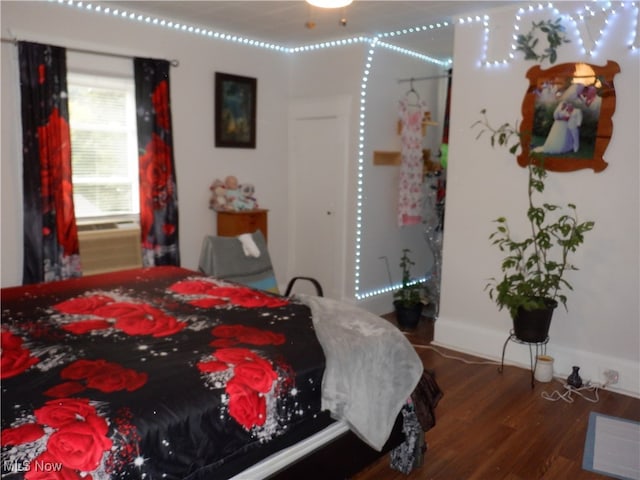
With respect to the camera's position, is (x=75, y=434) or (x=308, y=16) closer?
(x=75, y=434)

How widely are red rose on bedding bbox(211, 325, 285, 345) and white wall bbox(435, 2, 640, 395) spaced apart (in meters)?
2.28

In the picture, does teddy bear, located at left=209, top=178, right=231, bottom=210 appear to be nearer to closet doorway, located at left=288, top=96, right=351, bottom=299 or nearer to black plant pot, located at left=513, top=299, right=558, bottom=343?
closet doorway, located at left=288, top=96, right=351, bottom=299

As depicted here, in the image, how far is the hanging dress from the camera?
518 cm

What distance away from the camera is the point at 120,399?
1.71 meters

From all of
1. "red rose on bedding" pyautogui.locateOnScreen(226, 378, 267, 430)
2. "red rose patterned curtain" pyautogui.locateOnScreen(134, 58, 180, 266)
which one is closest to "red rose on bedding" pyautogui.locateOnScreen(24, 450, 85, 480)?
"red rose on bedding" pyautogui.locateOnScreen(226, 378, 267, 430)

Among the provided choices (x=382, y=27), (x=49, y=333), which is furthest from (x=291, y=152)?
(x=49, y=333)

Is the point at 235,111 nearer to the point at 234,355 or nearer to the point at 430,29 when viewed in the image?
the point at 430,29

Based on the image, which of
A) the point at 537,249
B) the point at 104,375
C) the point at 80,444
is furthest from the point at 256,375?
the point at 537,249

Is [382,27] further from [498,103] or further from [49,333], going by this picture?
[49,333]

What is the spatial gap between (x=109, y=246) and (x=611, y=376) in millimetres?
3666

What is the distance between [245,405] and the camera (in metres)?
1.89

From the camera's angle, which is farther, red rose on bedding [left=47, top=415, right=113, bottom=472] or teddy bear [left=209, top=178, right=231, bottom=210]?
teddy bear [left=209, top=178, right=231, bottom=210]

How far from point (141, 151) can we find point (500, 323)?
302cm
